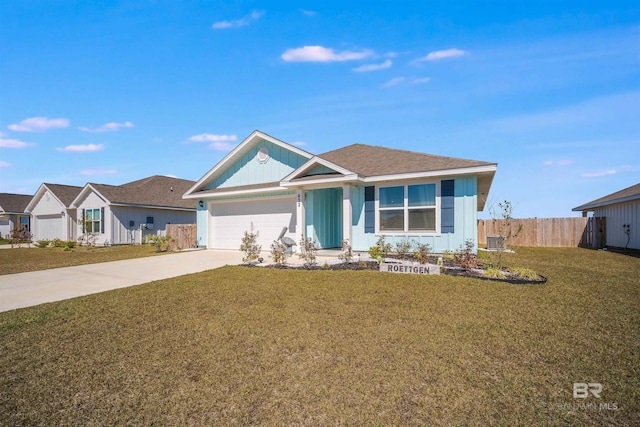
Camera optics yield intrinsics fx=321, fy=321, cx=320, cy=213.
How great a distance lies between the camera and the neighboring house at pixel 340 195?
36.5ft

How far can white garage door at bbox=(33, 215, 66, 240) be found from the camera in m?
26.2

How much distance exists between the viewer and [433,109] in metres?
12.0

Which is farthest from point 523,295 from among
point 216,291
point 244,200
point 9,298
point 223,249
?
point 223,249

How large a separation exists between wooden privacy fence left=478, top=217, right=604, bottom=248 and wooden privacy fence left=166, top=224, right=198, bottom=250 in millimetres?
16392

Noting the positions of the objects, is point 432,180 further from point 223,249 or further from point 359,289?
point 223,249

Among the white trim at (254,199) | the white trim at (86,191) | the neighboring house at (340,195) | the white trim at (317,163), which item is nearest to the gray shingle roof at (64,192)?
the white trim at (86,191)

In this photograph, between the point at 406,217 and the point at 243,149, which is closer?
the point at 406,217

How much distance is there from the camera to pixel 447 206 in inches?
440

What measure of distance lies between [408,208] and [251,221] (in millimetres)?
7491

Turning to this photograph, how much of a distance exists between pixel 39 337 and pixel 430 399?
509cm

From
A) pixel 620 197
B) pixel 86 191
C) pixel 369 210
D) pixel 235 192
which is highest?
pixel 86 191

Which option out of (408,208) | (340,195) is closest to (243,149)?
(340,195)

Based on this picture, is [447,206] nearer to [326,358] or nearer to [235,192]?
[326,358]

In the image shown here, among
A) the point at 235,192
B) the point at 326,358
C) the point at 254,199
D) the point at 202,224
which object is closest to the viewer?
the point at 326,358
